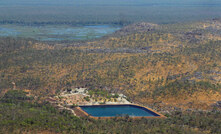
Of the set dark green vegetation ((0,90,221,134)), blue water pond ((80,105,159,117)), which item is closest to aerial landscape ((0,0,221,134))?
dark green vegetation ((0,90,221,134))

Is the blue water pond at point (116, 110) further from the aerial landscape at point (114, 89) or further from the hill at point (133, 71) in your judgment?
the hill at point (133, 71)

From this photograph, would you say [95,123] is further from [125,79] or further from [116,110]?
[125,79]

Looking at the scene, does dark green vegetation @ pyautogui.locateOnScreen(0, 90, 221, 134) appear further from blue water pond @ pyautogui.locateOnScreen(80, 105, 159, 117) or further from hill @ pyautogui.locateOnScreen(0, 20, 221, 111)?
hill @ pyautogui.locateOnScreen(0, 20, 221, 111)

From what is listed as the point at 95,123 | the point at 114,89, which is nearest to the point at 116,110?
the point at 114,89

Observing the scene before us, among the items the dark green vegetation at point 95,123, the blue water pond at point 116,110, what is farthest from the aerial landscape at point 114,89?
the blue water pond at point 116,110

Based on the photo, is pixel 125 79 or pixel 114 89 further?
pixel 125 79

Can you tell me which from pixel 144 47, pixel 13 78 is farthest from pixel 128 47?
pixel 13 78
